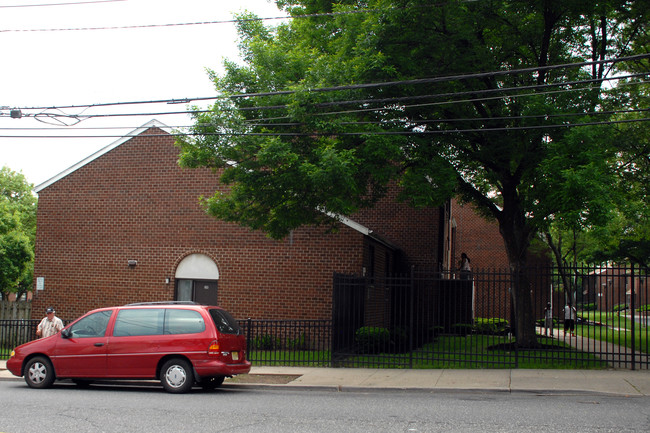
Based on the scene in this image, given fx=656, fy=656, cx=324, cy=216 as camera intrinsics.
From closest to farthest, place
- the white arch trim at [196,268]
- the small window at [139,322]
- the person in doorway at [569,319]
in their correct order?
1. the small window at [139,322]
2. the white arch trim at [196,268]
3. the person in doorway at [569,319]

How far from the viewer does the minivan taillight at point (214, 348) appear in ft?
39.2

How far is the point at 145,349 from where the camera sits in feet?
40.0

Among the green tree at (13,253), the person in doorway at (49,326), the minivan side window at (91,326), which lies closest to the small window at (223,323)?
the minivan side window at (91,326)

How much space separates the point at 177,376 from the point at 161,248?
975 cm

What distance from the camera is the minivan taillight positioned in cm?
1196

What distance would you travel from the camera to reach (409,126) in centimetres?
1627

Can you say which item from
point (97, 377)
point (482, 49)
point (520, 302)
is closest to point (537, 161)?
point (482, 49)

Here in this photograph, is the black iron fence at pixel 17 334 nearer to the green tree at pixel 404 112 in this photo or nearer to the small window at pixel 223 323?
the green tree at pixel 404 112

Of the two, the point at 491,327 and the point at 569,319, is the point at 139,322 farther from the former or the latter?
the point at 569,319

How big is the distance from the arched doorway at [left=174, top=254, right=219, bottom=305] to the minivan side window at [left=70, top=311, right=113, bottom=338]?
320 inches

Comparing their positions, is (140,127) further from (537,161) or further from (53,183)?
(537,161)

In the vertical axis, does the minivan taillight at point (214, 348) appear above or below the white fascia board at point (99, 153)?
below

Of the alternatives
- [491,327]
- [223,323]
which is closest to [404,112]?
A: [223,323]

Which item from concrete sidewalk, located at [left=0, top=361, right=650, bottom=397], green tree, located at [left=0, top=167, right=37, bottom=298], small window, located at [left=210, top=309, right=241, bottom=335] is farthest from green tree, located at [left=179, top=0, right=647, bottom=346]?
green tree, located at [left=0, top=167, right=37, bottom=298]
